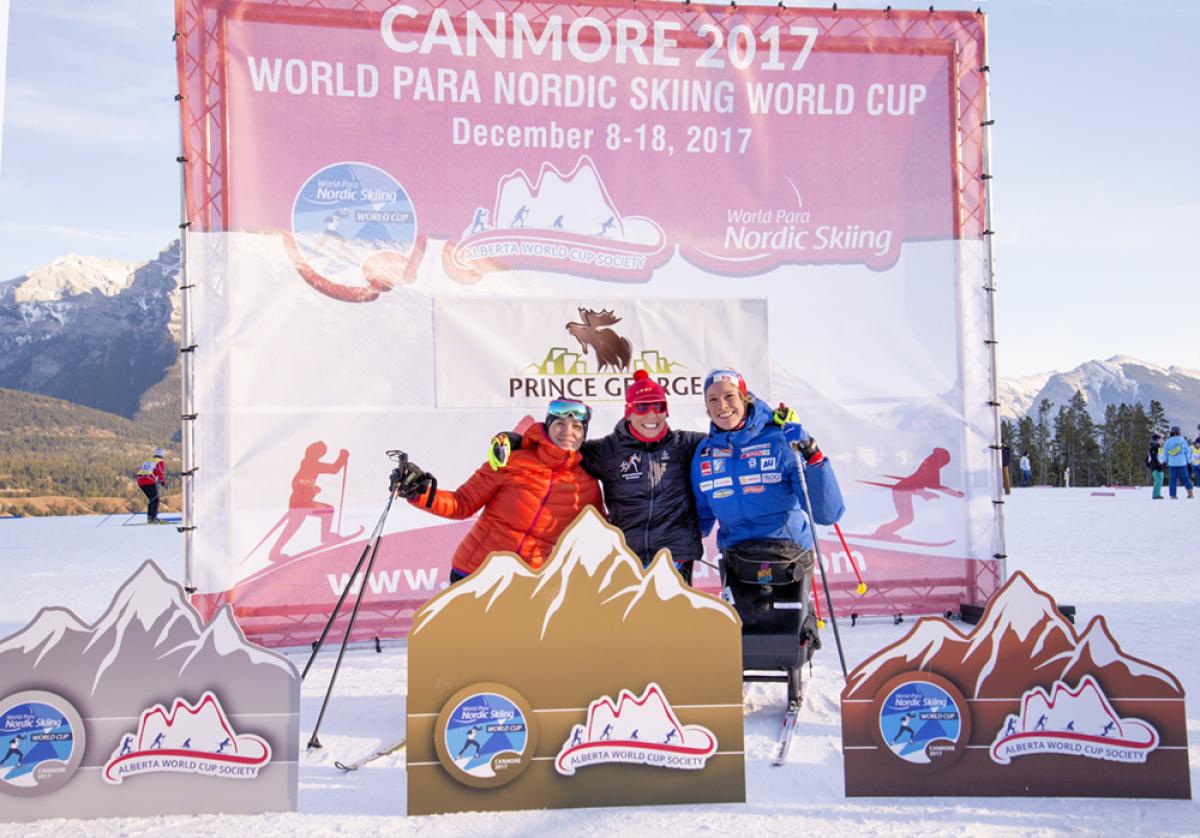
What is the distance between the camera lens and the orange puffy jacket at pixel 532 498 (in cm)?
377

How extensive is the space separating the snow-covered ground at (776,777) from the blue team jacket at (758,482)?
2.72 ft

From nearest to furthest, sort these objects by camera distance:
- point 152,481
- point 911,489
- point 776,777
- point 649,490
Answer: point 776,777 < point 649,490 < point 911,489 < point 152,481

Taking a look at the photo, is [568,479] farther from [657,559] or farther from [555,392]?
[555,392]

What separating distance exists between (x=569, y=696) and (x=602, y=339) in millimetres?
3017

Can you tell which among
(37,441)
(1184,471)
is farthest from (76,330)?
(1184,471)

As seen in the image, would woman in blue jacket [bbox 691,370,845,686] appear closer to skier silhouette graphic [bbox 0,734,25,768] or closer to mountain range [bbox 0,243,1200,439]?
skier silhouette graphic [bbox 0,734,25,768]

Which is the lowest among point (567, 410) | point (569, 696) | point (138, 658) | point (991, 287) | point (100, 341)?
point (569, 696)

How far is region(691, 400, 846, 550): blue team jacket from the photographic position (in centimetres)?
359

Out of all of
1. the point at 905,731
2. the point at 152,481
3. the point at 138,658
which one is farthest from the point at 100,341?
the point at 905,731

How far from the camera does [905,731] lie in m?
2.71

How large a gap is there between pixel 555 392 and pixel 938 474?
253 cm

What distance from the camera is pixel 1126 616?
5312 mm

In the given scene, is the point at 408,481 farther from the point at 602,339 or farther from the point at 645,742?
the point at 602,339

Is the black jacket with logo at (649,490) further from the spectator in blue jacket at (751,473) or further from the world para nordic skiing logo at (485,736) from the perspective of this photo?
the world para nordic skiing logo at (485,736)
